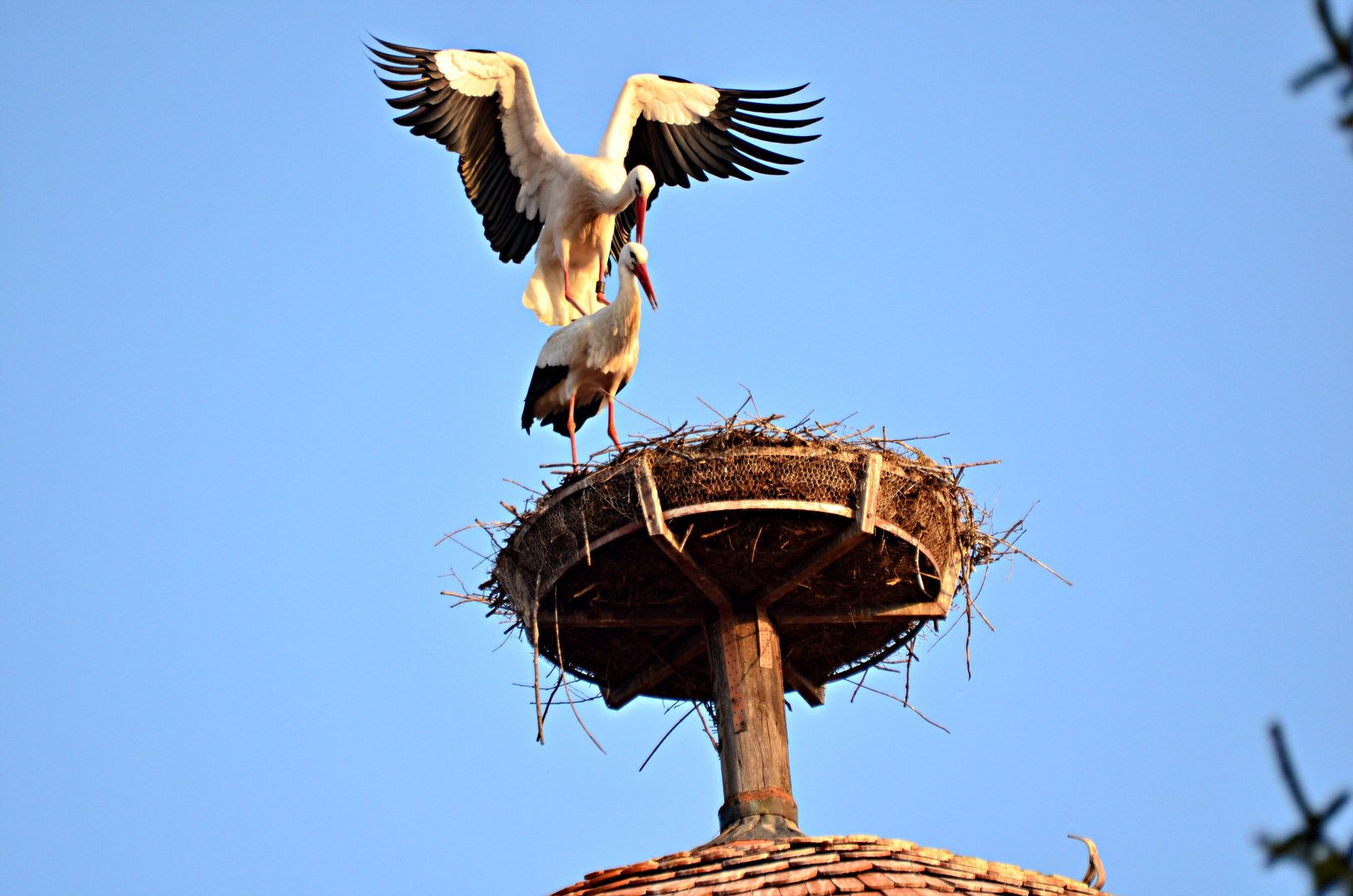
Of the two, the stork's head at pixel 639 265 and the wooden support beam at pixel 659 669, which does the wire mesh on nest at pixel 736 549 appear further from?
the stork's head at pixel 639 265

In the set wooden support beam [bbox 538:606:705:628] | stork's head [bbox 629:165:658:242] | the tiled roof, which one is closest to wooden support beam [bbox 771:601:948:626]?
wooden support beam [bbox 538:606:705:628]

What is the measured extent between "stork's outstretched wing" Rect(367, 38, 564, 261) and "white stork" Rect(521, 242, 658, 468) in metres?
1.57

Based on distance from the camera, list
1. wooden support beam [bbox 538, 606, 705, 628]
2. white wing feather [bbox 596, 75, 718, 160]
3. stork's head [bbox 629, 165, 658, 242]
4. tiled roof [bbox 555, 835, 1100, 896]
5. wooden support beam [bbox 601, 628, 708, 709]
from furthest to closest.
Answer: white wing feather [bbox 596, 75, 718, 160] < stork's head [bbox 629, 165, 658, 242] < wooden support beam [bbox 601, 628, 708, 709] < wooden support beam [bbox 538, 606, 705, 628] < tiled roof [bbox 555, 835, 1100, 896]

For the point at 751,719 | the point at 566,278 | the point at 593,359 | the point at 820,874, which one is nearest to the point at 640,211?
the point at 566,278

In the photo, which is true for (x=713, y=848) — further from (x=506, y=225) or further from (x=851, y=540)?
(x=506, y=225)

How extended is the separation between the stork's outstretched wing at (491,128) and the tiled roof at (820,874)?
5.69 metres

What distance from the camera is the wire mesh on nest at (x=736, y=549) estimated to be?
328 inches

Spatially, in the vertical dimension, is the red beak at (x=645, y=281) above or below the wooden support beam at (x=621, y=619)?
above

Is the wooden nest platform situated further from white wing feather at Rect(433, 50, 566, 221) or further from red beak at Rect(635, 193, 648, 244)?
white wing feather at Rect(433, 50, 566, 221)

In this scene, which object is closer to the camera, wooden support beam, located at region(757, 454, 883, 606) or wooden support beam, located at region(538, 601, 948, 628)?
wooden support beam, located at region(757, 454, 883, 606)

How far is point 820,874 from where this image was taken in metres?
7.13

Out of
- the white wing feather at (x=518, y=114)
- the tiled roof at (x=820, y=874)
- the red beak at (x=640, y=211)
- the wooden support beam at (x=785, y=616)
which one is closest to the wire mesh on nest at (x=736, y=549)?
the wooden support beam at (x=785, y=616)

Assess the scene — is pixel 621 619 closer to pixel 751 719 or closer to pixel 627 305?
pixel 751 719

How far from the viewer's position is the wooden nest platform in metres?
8.34
